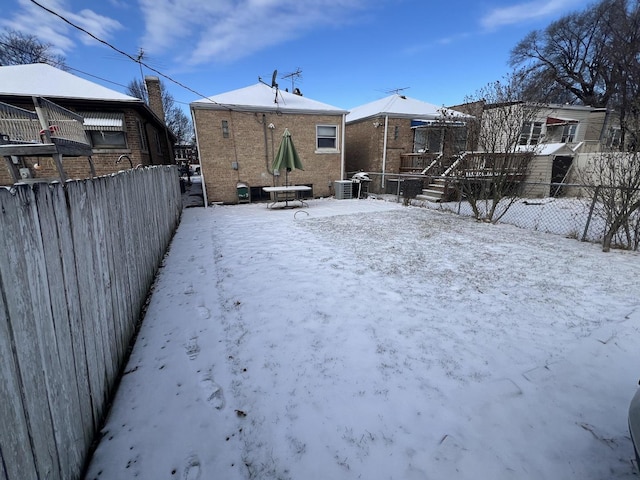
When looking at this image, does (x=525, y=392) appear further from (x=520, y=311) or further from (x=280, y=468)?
(x=280, y=468)

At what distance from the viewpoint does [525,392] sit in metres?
2.13

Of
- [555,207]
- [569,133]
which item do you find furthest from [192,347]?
[569,133]

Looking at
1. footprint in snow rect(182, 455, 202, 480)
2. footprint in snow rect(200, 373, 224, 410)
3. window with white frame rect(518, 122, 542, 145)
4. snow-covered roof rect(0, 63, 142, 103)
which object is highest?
snow-covered roof rect(0, 63, 142, 103)

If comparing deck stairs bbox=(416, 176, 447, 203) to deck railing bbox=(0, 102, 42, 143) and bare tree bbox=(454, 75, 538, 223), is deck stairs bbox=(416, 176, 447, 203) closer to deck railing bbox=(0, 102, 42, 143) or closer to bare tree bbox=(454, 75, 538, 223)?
bare tree bbox=(454, 75, 538, 223)

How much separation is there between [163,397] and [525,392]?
2.76m

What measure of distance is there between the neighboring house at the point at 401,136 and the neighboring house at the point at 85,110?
9.90m

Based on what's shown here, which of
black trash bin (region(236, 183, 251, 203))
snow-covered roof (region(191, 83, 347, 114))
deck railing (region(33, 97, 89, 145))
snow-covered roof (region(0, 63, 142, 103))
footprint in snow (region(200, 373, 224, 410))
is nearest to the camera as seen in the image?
footprint in snow (region(200, 373, 224, 410))

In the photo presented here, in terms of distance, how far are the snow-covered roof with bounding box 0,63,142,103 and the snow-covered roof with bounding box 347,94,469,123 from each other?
34.4 ft

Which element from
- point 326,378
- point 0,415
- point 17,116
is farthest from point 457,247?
point 17,116

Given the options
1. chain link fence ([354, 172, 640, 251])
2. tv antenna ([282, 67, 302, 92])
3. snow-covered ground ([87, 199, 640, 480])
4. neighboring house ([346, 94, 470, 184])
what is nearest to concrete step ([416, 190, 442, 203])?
chain link fence ([354, 172, 640, 251])

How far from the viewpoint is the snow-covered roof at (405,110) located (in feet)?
44.4

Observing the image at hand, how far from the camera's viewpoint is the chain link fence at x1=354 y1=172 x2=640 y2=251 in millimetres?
5266

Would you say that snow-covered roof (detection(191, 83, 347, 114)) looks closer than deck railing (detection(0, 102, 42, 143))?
No

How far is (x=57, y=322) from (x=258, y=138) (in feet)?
35.8
